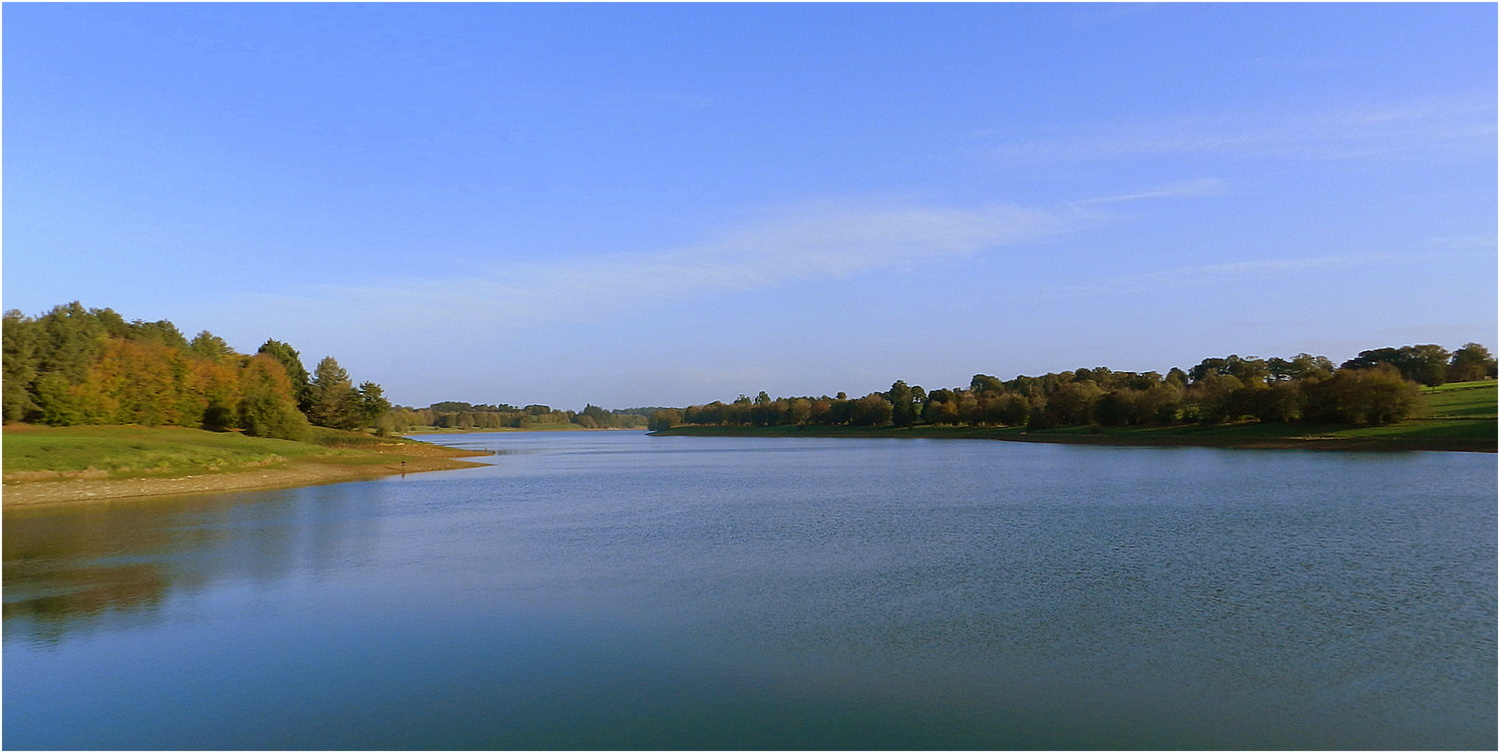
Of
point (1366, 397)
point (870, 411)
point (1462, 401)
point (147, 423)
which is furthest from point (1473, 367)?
point (147, 423)

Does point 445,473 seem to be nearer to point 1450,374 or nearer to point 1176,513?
point 1176,513

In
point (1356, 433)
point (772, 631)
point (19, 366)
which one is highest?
point (19, 366)

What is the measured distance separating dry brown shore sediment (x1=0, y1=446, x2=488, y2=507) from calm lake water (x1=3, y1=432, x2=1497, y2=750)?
738cm

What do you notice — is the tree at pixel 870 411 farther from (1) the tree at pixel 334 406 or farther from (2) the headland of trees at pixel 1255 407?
(1) the tree at pixel 334 406

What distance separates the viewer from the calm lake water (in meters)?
8.96

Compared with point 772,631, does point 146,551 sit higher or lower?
higher

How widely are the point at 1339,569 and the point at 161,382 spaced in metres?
68.1

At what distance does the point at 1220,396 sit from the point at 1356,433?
60.3 feet

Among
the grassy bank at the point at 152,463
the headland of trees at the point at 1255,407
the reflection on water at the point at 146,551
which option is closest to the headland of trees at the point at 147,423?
the grassy bank at the point at 152,463

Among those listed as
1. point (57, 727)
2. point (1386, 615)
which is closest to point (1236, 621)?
point (1386, 615)

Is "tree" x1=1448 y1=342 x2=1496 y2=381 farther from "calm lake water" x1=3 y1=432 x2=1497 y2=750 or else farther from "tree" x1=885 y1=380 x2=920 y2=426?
"calm lake water" x1=3 y1=432 x2=1497 y2=750

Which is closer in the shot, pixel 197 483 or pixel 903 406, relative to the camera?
pixel 197 483

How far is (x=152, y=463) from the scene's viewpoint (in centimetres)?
3962

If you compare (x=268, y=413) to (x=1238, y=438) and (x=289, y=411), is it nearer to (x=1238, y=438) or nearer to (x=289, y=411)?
(x=289, y=411)
